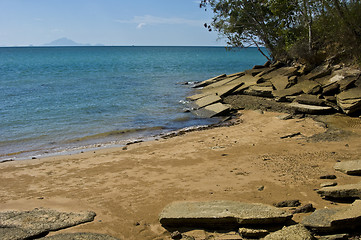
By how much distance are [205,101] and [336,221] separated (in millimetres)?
12908

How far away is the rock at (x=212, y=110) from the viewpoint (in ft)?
48.2

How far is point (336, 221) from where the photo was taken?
14.0 feet

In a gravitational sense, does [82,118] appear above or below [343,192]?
below

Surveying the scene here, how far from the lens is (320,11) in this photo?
17031 mm

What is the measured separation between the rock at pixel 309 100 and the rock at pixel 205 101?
418 cm

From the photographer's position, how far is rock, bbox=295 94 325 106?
12.6 metres

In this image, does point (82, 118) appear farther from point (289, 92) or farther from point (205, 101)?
point (289, 92)

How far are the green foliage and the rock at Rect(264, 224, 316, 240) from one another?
12.0 m

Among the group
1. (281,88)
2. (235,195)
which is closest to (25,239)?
(235,195)

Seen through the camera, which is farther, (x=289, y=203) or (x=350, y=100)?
(x=350, y=100)

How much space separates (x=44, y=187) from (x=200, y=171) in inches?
129

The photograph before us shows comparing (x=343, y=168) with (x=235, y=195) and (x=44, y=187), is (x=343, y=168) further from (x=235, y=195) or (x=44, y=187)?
(x=44, y=187)

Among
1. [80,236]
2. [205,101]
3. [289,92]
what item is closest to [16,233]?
[80,236]


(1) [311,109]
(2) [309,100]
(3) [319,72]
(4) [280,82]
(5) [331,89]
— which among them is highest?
(3) [319,72]
